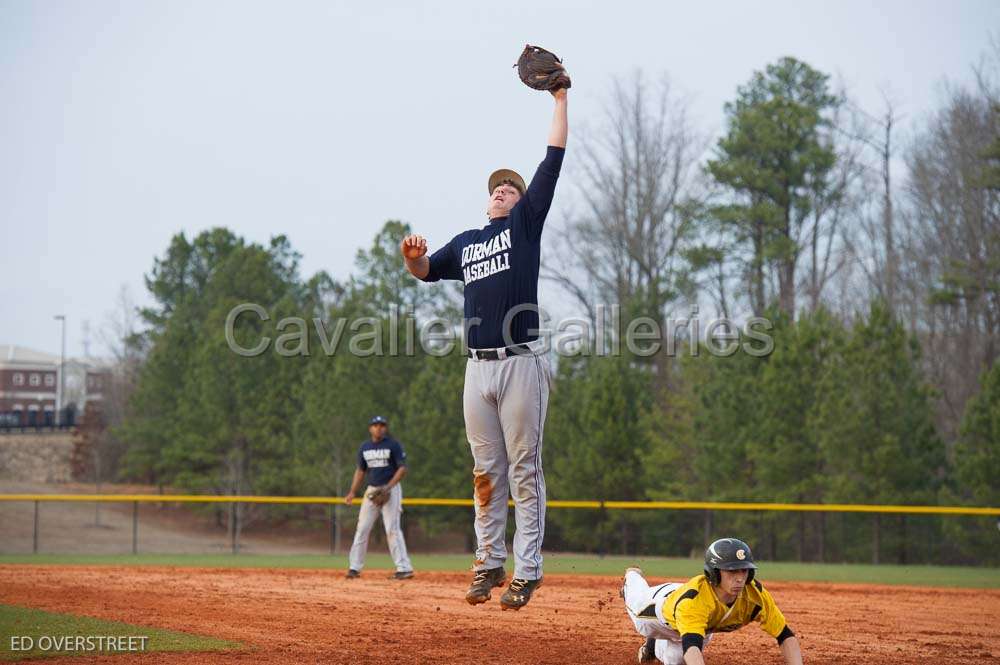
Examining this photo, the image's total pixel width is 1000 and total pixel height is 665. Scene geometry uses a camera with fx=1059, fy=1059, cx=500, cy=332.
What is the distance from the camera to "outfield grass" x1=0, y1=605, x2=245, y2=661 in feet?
26.4

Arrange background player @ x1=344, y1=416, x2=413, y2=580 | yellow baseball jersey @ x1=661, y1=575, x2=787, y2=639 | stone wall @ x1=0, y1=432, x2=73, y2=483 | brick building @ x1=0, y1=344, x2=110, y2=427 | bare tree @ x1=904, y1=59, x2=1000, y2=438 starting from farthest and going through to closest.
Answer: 1. brick building @ x1=0, y1=344, x2=110, y2=427
2. stone wall @ x1=0, y1=432, x2=73, y2=483
3. bare tree @ x1=904, y1=59, x2=1000, y2=438
4. background player @ x1=344, y1=416, x2=413, y2=580
5. yellow baseball jersey @ x1=661, y1=575, x2=787, y2=639

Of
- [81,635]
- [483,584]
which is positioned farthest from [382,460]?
[483,584]

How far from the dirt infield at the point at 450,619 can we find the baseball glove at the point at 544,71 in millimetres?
4128

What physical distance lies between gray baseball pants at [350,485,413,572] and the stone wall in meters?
46.0

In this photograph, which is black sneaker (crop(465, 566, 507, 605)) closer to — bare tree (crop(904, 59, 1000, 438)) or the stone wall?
bare tree (crop(904, 59, 1000, 438))

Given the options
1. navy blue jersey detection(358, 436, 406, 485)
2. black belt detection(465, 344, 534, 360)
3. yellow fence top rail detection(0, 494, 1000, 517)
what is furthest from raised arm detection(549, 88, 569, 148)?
yellow fence top rail detection(0, 494, 1000, 517)

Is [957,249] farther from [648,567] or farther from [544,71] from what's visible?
[544,71]

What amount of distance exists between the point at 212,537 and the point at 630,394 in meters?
20.3

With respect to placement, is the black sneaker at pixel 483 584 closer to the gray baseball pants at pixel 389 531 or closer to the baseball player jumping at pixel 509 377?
the baseball player jumping at pixel 509 377

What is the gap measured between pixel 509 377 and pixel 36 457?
62.1 metres

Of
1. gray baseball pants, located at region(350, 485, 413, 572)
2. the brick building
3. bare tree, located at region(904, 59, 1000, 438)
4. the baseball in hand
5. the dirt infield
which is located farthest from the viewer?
the brick building

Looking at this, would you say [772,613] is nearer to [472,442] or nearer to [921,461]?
[472,442]

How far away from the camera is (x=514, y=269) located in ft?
22.6

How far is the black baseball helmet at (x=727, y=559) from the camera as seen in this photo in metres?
6.54
